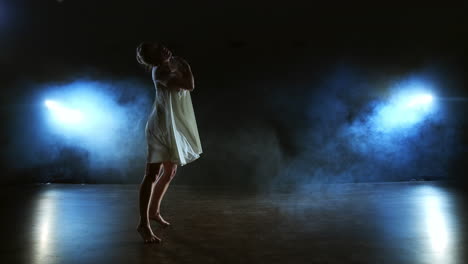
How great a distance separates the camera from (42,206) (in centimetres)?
325

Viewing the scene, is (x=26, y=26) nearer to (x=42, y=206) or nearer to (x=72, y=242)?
(x=42, y=206)

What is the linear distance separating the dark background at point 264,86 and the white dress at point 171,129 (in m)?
2.90

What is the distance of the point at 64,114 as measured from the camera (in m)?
5.33

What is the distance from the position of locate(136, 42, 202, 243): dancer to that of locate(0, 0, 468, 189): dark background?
2.93m

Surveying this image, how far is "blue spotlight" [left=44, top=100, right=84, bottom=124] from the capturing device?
530 centimetres

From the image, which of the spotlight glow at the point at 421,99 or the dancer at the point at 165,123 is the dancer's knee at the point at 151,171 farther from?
the spotlight glow at the point at 421,99

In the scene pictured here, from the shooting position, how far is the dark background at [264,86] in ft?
16.8

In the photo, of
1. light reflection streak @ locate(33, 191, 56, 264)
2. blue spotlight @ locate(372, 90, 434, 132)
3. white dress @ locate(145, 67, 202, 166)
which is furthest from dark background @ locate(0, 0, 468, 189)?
white dress @ locate(145, 67, 202, 166)

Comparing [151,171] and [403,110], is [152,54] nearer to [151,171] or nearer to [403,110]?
[151,171]

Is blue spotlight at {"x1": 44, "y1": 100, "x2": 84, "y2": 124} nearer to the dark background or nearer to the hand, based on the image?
the dark background

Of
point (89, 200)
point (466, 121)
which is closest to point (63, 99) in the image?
point (89, 200)

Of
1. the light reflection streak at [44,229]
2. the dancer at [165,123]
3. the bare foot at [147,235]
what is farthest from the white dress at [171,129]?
the light reflection streak at [44,229]

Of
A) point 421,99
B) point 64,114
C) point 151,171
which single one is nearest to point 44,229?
point 151,171

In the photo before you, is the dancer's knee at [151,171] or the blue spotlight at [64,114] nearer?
the dancer's knee at [151,171]
